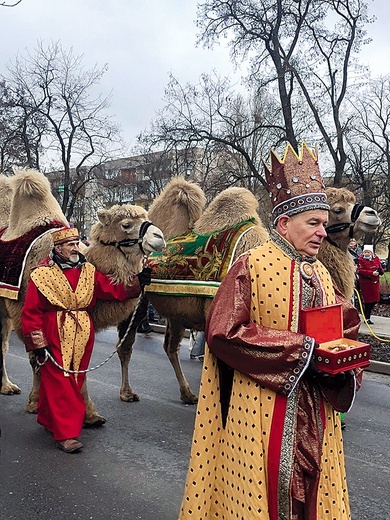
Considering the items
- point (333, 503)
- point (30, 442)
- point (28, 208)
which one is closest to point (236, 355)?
point (333, 503)

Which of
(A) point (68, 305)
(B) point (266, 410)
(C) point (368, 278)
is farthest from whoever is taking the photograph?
(C) point (368, 278)

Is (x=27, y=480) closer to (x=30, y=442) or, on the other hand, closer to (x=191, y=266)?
(x=30, y=442)

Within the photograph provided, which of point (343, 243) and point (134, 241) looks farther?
point (134, 241)

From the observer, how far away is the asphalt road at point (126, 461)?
3992mm

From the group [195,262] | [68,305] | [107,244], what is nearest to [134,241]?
[107,244]

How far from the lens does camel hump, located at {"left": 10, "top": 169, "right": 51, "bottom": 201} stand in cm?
645

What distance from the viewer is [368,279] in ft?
40.3

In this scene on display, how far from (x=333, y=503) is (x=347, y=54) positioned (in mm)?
18208

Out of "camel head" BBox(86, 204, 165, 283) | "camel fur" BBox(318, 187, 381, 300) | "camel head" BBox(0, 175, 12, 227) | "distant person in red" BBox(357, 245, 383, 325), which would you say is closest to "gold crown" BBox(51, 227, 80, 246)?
"camel head" BBox(86, 204, 165, 283)

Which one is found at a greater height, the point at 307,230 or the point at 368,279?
the point at 307,230

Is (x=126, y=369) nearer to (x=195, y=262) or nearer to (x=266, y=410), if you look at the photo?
(x=195, y=262)

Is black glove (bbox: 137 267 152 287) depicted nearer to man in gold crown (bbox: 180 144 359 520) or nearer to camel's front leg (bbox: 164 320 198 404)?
camel's front leg (bbox: 164 320 198 404)

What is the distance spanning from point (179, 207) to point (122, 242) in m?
1.11

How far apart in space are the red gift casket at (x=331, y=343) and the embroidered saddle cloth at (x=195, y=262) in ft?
10.1
